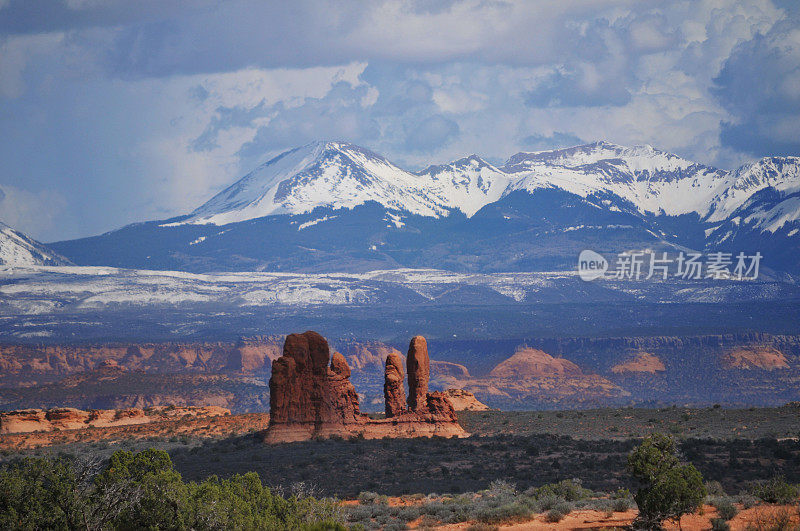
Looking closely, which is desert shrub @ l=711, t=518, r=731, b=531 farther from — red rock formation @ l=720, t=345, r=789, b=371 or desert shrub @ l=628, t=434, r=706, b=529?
red rock formation @ l=720, t=345, r=789, b=371

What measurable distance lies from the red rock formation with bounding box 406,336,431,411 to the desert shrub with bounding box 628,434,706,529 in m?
30.4

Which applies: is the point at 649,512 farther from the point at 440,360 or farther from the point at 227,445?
Result: the point at 440,360

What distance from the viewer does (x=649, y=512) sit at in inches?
1108

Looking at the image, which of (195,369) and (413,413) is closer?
(413,413)

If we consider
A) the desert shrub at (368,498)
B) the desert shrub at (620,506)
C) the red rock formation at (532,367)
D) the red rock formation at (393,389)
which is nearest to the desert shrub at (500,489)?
the desert shrub at (368,498)

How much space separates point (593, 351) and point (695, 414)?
90604mm

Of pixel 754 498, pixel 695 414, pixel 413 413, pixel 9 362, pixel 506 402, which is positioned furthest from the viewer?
pixel 9 362

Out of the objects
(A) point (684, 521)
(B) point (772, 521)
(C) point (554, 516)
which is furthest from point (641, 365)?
(B) point (772, 521)

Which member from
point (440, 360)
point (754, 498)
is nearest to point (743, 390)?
point (440, 360)

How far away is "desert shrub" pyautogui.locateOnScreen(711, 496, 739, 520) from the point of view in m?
28.8

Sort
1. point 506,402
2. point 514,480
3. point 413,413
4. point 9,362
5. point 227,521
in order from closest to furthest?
1. point 227,521
2. point 514,480
3. point 413,413
4. point 506,402
5. point 9,362

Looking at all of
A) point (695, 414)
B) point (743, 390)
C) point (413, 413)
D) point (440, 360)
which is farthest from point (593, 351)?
point (413, 413)

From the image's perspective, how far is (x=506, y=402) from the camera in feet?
393

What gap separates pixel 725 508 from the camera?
29.0 meters
